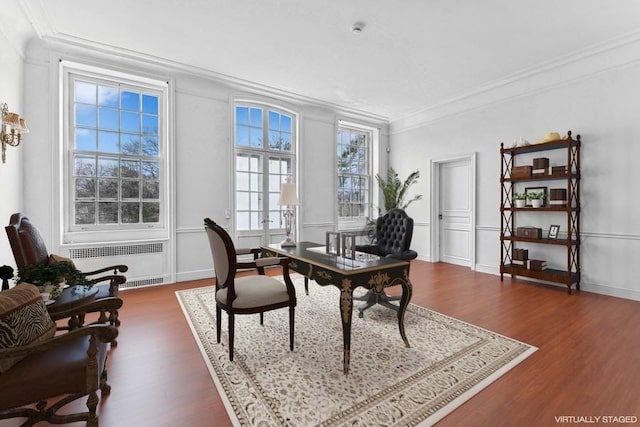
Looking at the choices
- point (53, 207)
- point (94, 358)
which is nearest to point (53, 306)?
point (94, 358)

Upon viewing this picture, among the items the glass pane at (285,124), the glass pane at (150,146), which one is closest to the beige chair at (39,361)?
the glass pane at (150,146)

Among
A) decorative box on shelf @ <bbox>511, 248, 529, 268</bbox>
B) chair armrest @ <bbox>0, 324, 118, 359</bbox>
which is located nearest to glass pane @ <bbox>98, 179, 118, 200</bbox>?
chair armrest @ <bbox>0, 324, 118, 359</bbox>

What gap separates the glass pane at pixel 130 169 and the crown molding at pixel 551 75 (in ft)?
17.8

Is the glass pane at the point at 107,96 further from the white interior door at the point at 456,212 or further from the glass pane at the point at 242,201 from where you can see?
the white interior door at the point at 456,212

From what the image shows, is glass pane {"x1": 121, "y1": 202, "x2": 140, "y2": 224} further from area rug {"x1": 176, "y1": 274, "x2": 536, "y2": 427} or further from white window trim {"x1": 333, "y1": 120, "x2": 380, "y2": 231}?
white window trim {"x1": 333, "y1": 120, "x2": 380, "y2": 231}

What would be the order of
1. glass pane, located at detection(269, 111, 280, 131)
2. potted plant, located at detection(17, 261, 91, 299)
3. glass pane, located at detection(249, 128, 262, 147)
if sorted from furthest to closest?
glass pane, located at detection(269, 111, 280, 131), glass pane, located at detection(249, 128, 262, 147), potted plant, located at detection(17, 261, 91, 299)

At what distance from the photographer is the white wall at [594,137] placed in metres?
3.84

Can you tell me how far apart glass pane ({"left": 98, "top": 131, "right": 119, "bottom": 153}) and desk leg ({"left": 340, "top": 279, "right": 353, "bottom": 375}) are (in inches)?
159

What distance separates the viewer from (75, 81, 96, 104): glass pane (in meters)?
4.13

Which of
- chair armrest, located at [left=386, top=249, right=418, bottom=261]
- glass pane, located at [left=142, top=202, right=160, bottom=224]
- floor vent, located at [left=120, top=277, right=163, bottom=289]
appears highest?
glass pane, located at [left=142, top=202, right=160, bottom=224]

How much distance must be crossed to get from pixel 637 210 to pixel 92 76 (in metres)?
7.29

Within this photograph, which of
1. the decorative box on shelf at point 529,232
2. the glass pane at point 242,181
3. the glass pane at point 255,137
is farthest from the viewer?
the glass pane at point 255,137

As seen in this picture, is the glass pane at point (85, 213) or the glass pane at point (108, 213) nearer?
the glass pane at point (85, 213)

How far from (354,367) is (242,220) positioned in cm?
369
